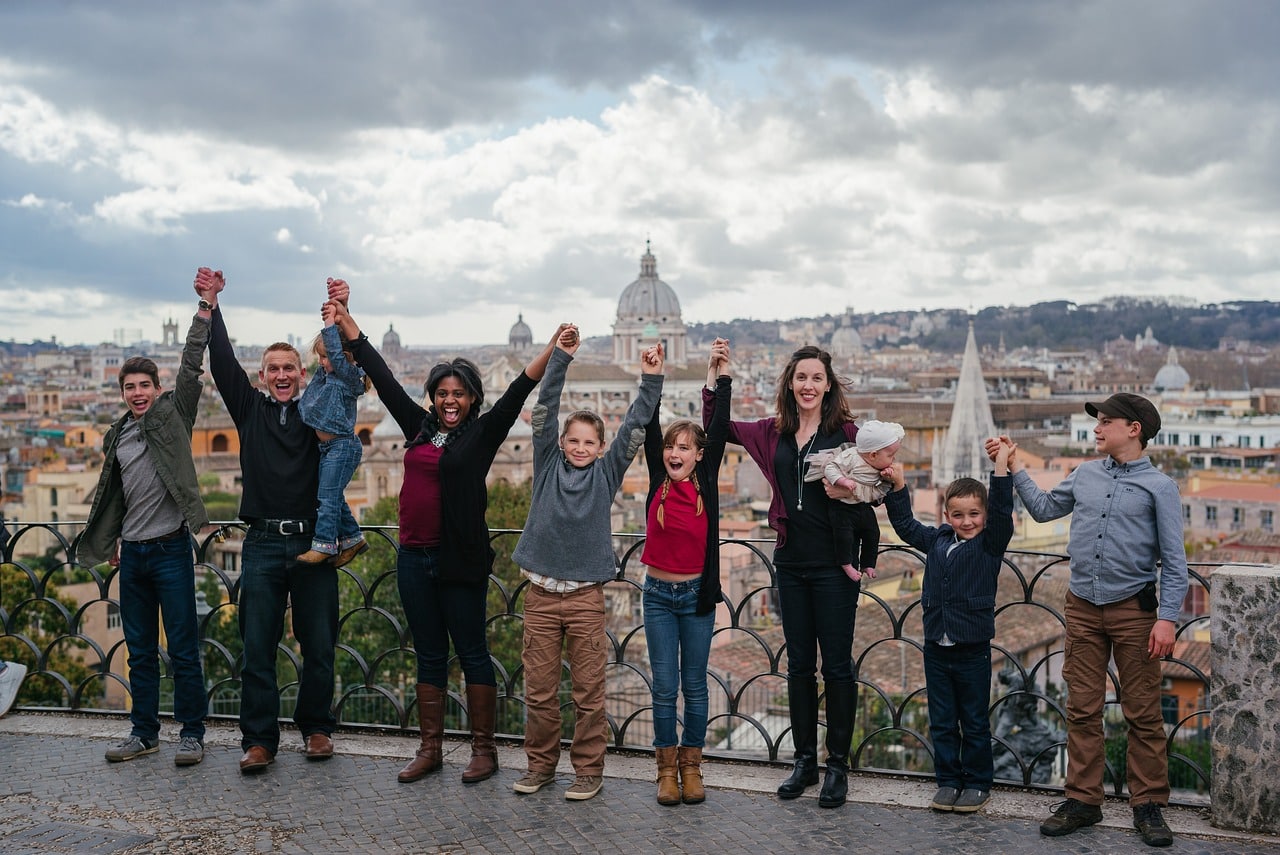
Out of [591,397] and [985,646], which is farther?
[591,397]

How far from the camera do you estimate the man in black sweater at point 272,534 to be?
3666 mm

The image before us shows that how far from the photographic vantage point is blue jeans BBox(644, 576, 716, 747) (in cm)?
346

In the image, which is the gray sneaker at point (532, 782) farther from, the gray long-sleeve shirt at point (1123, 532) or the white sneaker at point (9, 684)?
the white sneaker at point (9, 684)

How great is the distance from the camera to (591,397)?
96125mm

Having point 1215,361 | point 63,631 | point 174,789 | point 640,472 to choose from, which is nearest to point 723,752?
point 174,789

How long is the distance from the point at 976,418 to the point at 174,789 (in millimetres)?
65581

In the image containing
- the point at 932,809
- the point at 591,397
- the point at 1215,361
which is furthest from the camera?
the point at 1215,361

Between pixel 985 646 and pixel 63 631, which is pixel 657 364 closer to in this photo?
pixel 985 646

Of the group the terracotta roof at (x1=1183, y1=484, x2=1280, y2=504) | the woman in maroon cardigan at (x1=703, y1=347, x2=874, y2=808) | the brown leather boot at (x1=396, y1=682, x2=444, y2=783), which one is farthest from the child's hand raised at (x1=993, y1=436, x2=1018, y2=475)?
the terracotta roof at (x1=1183, y1=484, x2=1280, y2=504)

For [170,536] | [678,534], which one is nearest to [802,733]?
[678,534]

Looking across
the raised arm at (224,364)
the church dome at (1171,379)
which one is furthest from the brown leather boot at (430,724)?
the church dome at (1171,379)

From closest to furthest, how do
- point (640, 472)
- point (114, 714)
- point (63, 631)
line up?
point (114, 714) → point (63, 631) → point (640, 472)

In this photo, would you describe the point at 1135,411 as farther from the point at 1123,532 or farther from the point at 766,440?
the point at 766,440

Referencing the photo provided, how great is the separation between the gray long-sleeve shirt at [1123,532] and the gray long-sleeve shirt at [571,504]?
108cm
